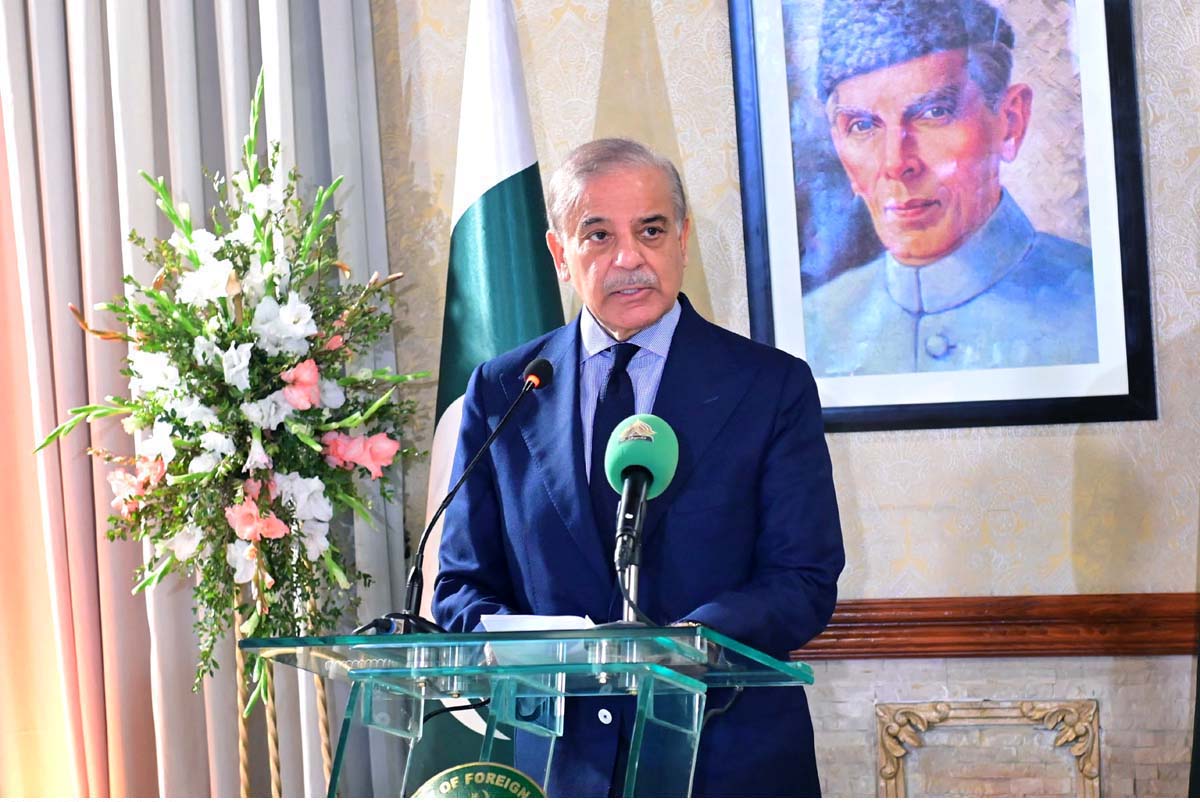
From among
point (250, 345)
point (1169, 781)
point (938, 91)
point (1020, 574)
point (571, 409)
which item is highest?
point (938, 91)

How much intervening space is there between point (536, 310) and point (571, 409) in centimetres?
98

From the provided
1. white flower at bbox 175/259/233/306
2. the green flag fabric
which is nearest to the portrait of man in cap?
the green flag fabric

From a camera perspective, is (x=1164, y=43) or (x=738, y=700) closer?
(x=738, y=700)

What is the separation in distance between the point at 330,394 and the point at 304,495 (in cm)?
23

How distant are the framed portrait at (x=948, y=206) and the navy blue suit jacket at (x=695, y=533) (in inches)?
43.4

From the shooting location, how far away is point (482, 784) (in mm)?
1234

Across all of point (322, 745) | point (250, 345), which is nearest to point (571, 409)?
point (250, 345)

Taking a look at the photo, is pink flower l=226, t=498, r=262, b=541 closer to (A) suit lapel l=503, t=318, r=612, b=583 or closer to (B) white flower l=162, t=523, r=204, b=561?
(B) white flower l=162, t=523, r=204, b=561

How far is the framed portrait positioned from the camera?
320cm

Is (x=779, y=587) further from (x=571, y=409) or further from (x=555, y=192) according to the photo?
(x=555, y=192)

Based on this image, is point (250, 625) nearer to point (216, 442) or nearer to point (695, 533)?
point (216, 442)

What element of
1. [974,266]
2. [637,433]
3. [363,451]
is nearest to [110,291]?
[363,451]

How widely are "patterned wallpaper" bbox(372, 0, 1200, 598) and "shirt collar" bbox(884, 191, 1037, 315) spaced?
4.7 inches

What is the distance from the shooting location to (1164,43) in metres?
3.20
